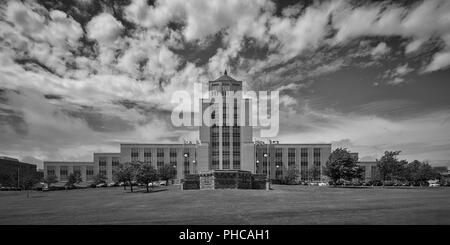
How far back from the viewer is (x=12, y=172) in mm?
116875

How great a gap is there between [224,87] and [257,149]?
2564 centimetres

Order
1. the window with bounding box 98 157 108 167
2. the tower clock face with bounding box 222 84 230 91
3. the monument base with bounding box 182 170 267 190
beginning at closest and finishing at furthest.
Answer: the monument base with bounding box 182 170 267 190 < the tower clock face with bounding box 222 84 230 91 < the window with bounding box 98 157 108 167

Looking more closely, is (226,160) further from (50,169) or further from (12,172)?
(50,169)

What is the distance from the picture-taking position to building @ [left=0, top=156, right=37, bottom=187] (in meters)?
98.9

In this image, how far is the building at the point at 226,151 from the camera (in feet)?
355

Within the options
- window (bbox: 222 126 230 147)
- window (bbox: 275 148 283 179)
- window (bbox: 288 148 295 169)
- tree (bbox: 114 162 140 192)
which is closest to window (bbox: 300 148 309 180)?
window (bbox: 288 148 295 169)

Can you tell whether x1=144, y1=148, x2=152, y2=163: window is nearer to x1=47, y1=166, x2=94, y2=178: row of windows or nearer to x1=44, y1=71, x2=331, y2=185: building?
x1=44, y1=71, x2=331, y2=185: building

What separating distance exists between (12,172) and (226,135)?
79.5 meters

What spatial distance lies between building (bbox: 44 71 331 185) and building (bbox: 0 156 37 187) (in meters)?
28.2

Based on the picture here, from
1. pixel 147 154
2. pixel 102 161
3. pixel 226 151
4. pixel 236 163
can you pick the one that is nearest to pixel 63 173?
pixel 102 161

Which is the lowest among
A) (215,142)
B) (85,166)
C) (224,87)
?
(85,166)
